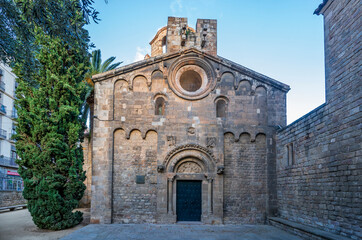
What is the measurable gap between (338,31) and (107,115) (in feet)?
30.4

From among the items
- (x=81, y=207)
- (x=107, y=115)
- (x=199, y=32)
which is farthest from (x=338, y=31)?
(x=81, y=207)

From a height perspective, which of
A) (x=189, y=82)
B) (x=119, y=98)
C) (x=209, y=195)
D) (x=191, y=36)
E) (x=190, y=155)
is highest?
(x=191, y=36)

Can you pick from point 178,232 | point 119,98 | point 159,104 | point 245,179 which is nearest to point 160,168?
point 178,232

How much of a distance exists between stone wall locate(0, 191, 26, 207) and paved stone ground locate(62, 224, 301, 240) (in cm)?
1336

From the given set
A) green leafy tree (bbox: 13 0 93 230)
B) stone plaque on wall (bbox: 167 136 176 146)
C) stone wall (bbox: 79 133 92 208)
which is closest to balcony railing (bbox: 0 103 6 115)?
stone wall (bbox: 79 133 92 208)

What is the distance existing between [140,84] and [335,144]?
8264 millimetres

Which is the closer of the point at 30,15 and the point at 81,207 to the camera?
the point at 30,15

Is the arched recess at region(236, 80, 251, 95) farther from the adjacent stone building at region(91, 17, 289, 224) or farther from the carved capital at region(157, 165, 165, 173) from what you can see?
the carved capital at region(157, 165, 165, 173)

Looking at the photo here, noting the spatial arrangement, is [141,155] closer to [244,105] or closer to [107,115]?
[107,115]

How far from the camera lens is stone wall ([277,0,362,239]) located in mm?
7973

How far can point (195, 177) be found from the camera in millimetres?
13258

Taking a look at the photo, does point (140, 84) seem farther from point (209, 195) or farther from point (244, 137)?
point (209, 195)

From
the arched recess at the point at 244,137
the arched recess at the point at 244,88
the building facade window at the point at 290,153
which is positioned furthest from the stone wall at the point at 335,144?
the arched recess at the point at 244,88

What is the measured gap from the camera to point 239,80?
13844 millimetres
